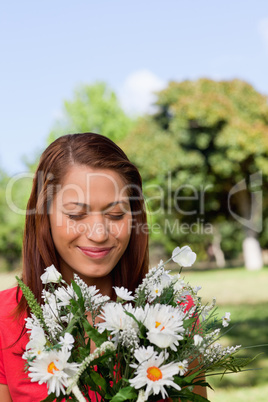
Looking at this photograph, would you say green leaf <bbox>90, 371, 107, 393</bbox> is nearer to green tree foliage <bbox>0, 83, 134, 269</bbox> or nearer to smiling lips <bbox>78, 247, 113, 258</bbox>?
smiling lips <bbox>78, 247, 113, 258</bbox>

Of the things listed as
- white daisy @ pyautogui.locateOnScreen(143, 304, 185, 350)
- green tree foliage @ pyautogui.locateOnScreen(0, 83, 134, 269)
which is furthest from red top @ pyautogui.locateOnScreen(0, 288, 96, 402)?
green tree foliage @ pyautogui.locateOnScreen(0, 83, 134, 269)

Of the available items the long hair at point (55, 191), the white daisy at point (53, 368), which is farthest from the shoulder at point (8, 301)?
the white daisy at point (53, 368)

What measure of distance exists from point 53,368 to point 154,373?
0.30 metres

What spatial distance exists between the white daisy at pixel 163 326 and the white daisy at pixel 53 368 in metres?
0.25

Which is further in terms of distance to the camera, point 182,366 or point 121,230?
point 121,230

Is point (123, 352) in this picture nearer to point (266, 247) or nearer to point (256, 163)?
point (256, 163)

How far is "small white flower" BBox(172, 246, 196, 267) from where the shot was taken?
1.83 metres

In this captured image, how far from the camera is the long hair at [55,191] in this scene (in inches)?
83.4

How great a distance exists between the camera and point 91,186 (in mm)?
1985

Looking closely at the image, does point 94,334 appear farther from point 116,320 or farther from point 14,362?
point 14,362

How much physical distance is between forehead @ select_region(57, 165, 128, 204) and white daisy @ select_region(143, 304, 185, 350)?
0.53m

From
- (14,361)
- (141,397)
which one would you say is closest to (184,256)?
(141,397)

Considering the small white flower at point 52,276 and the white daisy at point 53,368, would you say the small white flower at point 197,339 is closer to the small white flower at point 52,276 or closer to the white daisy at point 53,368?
the white daisy at point 53,368

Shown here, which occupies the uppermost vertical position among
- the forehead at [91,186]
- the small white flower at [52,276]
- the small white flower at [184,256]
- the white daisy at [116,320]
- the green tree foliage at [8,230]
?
the forehead at [91,186]
